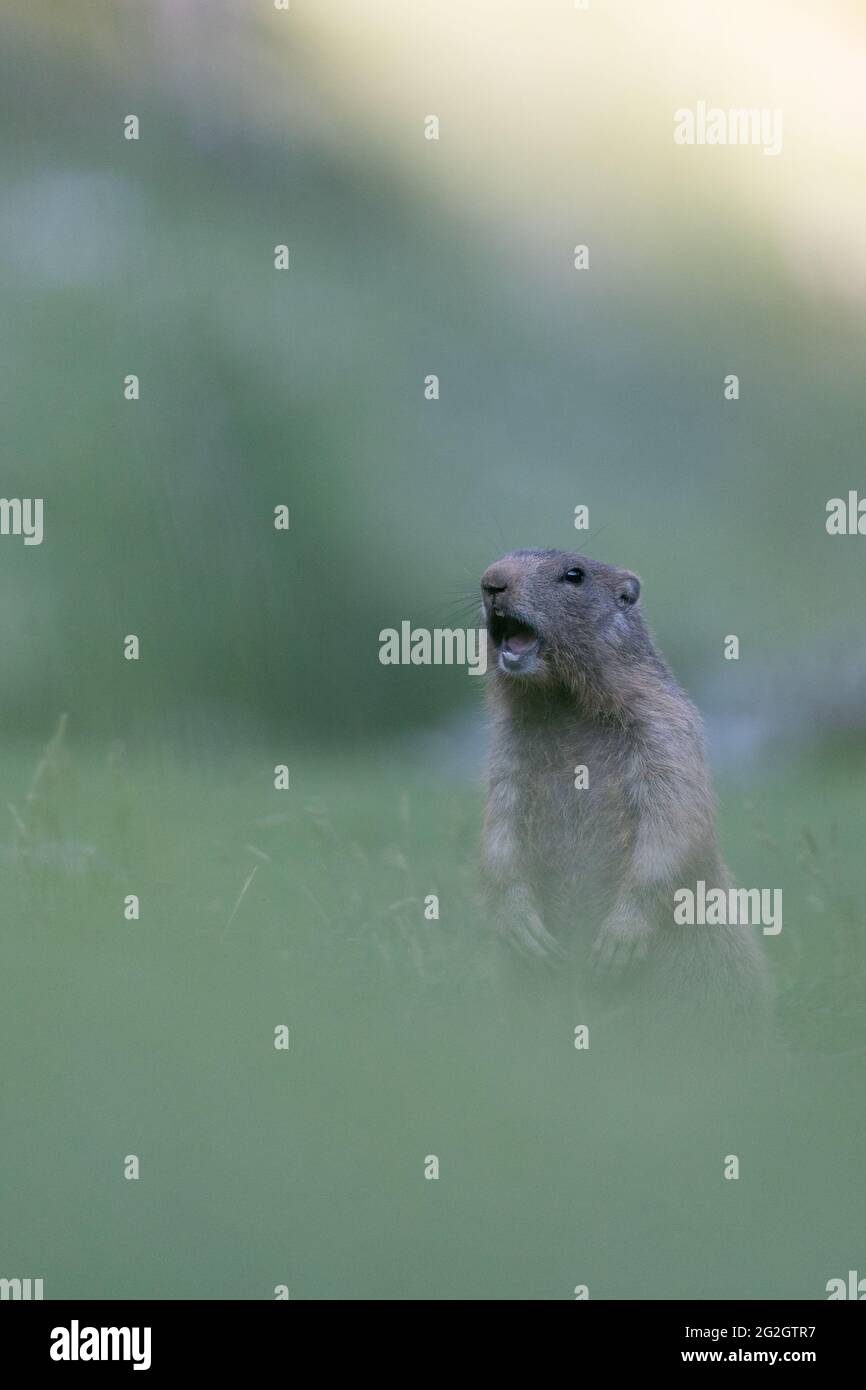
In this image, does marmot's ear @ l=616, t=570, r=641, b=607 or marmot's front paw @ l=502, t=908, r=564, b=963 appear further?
marmot's ear @ l=616, t=570, r=641, b=607

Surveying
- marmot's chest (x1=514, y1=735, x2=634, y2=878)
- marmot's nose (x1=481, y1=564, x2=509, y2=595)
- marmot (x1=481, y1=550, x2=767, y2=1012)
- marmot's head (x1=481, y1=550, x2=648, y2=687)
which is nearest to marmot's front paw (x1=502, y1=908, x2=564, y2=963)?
marmot (x1=481, y1=550, x2=767, y2=1012)

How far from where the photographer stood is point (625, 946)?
728cm

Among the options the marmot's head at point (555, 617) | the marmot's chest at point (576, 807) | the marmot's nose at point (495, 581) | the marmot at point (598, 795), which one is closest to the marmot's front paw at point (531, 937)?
the marmot at point (598, 795)

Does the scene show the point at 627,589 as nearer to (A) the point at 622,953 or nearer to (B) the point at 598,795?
(B) the point at 598,795

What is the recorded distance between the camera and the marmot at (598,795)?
7.35m

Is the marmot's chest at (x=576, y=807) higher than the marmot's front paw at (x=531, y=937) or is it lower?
higher

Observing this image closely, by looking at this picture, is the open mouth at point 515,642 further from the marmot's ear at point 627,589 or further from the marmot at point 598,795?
the marmot's ear at point 627,589

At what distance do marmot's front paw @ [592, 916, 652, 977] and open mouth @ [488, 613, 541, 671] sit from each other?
4.02ft

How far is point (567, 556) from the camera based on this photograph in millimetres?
7598

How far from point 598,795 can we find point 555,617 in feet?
2.73

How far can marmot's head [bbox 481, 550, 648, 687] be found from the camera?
293 inches

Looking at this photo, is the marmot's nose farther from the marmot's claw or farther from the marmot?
the marmot's claw

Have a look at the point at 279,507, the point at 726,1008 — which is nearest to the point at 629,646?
the point at 726,1008

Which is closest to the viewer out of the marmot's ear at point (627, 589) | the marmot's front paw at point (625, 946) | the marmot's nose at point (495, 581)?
the marmot's front paw at point (625, 946)
